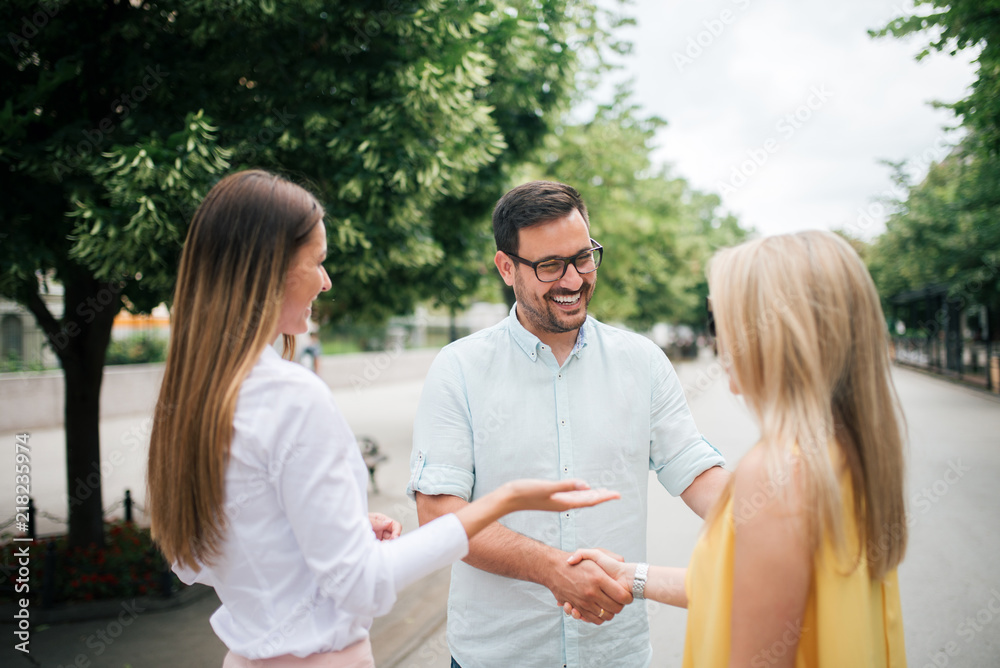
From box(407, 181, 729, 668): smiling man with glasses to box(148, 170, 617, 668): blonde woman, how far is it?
0.50m

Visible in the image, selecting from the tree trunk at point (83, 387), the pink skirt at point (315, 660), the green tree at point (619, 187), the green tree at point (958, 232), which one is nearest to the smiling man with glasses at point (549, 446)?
Result: the pink skirt at point (315, 660)

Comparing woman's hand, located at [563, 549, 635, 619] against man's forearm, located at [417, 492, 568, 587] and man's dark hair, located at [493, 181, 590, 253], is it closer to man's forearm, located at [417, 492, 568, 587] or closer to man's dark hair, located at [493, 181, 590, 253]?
man's forearm, located at [417, 492, 568, 587]

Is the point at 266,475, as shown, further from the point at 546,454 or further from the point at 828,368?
the point at 828,368

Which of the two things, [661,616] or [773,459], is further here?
[661,616]

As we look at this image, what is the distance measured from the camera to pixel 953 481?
876 cm

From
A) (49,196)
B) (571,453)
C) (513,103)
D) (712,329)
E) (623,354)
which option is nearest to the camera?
(712,329)

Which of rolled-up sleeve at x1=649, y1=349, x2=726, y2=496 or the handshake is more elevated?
rolled-up sleeve at x1=649, y1=349, x2=726, y2=496

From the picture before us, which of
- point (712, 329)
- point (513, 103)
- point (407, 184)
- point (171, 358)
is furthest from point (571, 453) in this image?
point (513, 103)

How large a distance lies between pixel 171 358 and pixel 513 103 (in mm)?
5745

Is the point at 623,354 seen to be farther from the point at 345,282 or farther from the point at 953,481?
the point at 953,481

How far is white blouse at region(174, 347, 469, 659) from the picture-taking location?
1.27m

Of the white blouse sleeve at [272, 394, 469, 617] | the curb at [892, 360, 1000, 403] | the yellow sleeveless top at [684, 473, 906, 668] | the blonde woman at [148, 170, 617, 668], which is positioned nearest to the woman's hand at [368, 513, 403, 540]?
the blonde woman at [148, 170, 617, 668]

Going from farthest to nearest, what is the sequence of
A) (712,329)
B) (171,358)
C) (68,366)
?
(68,366), (712,329), (171,358)

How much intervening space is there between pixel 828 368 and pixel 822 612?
0.48 m
